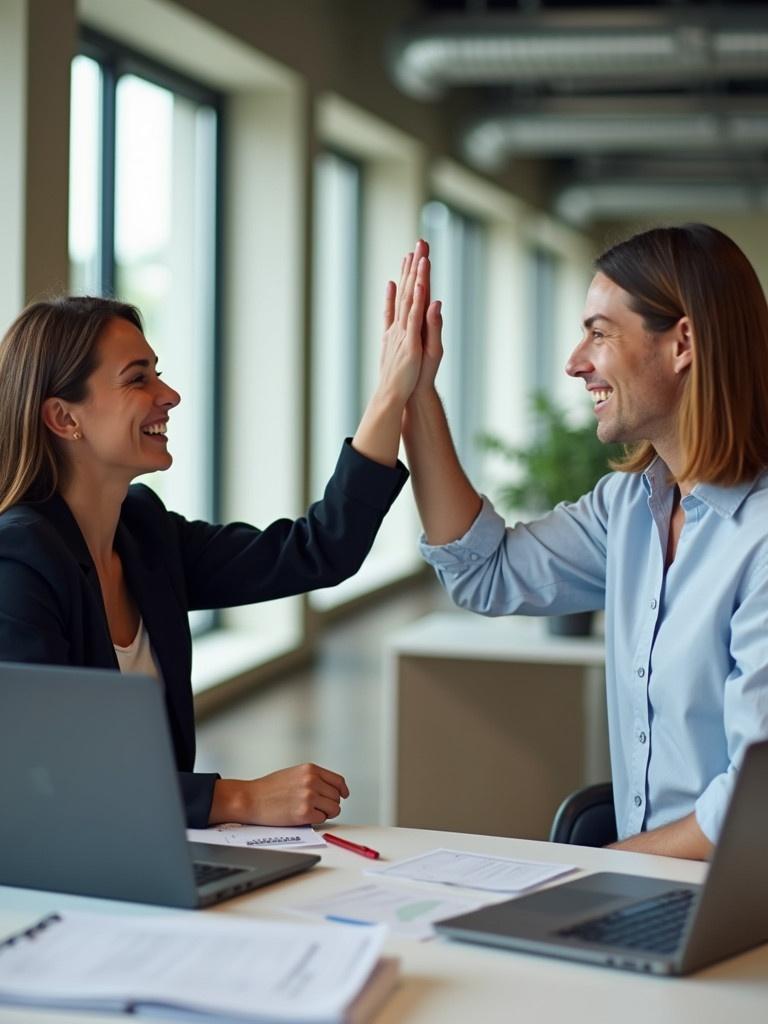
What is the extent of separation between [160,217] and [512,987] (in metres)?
5.66

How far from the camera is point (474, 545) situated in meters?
2.48

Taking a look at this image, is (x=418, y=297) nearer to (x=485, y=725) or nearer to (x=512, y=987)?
(x=512, y=987)

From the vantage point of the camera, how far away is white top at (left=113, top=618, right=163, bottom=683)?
89.1 inches

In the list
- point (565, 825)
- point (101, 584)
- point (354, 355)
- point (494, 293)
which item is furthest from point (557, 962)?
point (494, 293)

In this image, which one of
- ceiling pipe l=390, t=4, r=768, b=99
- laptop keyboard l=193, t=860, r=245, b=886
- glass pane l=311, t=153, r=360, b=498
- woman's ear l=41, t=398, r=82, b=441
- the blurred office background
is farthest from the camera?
glass pane l=311, t=153, r=360, b=498

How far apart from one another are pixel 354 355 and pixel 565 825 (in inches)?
288

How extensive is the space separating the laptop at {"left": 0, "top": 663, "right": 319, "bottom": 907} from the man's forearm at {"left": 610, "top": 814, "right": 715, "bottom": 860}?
651 millimetres

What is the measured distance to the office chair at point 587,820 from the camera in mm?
2373

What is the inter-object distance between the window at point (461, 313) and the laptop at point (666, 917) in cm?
977

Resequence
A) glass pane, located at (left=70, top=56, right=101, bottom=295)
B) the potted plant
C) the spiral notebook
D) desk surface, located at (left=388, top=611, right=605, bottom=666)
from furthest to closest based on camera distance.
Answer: glass pane, located at (left=70, top=56, right=101, bottom=295) < the potted plant < desk surface, located at (left=388, top=611, right=605, bottom=666) < the spiral notebook

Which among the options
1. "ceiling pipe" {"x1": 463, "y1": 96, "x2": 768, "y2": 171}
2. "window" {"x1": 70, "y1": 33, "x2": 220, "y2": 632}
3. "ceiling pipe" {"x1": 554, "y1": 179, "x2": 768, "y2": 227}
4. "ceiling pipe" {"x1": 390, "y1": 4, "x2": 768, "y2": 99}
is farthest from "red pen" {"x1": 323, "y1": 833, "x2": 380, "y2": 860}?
"ceiling pipe" {"x1": 554, "y1": 179, "x2": 768, "y2": 227}

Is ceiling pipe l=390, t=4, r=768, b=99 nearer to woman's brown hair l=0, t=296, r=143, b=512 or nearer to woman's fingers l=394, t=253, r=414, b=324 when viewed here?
woman's fingers l=394, t=253, r=414, b=324

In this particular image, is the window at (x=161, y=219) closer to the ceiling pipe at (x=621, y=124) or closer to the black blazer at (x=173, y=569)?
the ceiling pipe at (x=621, y=124)

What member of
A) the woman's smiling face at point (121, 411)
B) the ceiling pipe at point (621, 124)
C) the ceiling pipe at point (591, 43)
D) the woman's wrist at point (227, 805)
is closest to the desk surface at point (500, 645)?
the woman's smiling face at point (121, 411)
